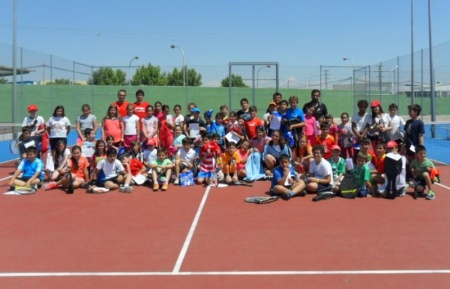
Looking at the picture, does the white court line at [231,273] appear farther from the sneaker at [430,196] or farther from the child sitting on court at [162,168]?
the child sitting on court at [162,168]

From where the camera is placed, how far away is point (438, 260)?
218 inches

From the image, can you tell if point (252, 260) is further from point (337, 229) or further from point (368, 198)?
point (368, 198)

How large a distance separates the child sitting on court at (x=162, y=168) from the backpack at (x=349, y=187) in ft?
11.5

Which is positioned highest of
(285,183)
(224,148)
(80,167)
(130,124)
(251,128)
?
(130,124)

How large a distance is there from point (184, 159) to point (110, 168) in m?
1.67

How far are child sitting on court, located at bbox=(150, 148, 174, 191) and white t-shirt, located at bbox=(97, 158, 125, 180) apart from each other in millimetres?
665

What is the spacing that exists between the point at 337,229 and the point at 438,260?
63.8 inches

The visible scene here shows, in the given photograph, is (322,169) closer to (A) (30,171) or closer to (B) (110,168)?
(B) (110,168)

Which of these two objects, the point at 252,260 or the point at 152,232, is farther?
the point at 152,232

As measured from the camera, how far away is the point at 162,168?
10.8 metres

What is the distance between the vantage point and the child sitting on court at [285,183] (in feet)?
30.1

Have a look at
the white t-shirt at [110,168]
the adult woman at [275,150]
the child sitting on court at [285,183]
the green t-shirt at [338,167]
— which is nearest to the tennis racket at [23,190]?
the white t-shirt at [110,168]

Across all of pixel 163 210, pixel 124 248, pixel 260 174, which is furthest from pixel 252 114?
pixel 124 248

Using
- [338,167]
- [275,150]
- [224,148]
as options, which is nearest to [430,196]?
[338,167]
